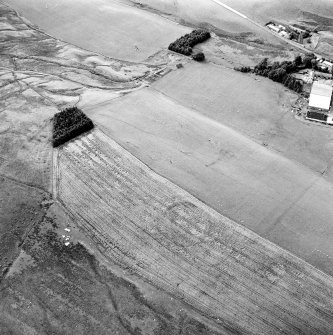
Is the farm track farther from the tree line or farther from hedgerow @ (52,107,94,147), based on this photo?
Result: the tree line

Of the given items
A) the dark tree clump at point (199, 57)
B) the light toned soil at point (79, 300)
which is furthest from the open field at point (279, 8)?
the light toned soil at point (79, 300)

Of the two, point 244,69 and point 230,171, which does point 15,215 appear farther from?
point 244,69

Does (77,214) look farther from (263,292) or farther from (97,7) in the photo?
(97,7)

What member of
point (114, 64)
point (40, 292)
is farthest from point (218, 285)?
point (114, 64)

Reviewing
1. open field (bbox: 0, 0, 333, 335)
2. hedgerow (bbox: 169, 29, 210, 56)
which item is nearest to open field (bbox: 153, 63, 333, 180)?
open field (bbox: 0, 0, 333, 335)

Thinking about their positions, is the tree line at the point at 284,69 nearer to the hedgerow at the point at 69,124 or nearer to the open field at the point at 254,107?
the open field at the point at 254,107

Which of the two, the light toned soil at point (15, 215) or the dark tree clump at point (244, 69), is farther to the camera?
the dark tree clump at point (244, 69)

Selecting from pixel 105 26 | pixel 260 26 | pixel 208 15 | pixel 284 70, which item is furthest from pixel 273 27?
pixel 105 26
